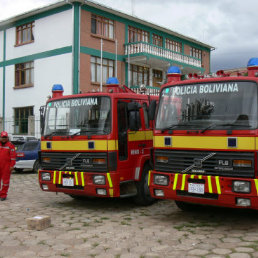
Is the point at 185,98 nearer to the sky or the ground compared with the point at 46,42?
nearer to the ground

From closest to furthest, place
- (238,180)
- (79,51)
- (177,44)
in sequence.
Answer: (238,180), (79,51), (177,44)

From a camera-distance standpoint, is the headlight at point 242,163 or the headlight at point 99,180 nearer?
the headlight at point 242,163

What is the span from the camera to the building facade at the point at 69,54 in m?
23.5

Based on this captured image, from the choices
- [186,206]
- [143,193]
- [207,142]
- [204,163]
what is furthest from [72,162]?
[207,142]

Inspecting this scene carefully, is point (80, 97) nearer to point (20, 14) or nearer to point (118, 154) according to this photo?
point (118, 154)

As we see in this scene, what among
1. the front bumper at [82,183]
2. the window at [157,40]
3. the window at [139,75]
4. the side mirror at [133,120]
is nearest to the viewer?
the front bumper at [82,183]

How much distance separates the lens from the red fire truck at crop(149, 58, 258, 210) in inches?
235

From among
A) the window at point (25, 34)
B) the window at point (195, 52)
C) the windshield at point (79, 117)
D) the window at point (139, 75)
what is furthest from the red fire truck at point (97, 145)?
the window at point (195, 52)

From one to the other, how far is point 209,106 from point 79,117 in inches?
117

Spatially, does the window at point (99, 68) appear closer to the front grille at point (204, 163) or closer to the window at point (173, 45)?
the window at point (173, 45)

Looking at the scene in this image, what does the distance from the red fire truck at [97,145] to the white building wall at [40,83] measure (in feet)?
48.7

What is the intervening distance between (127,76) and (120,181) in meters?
19.4

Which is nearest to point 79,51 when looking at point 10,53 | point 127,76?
point 127,76

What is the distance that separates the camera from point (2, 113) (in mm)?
28109
